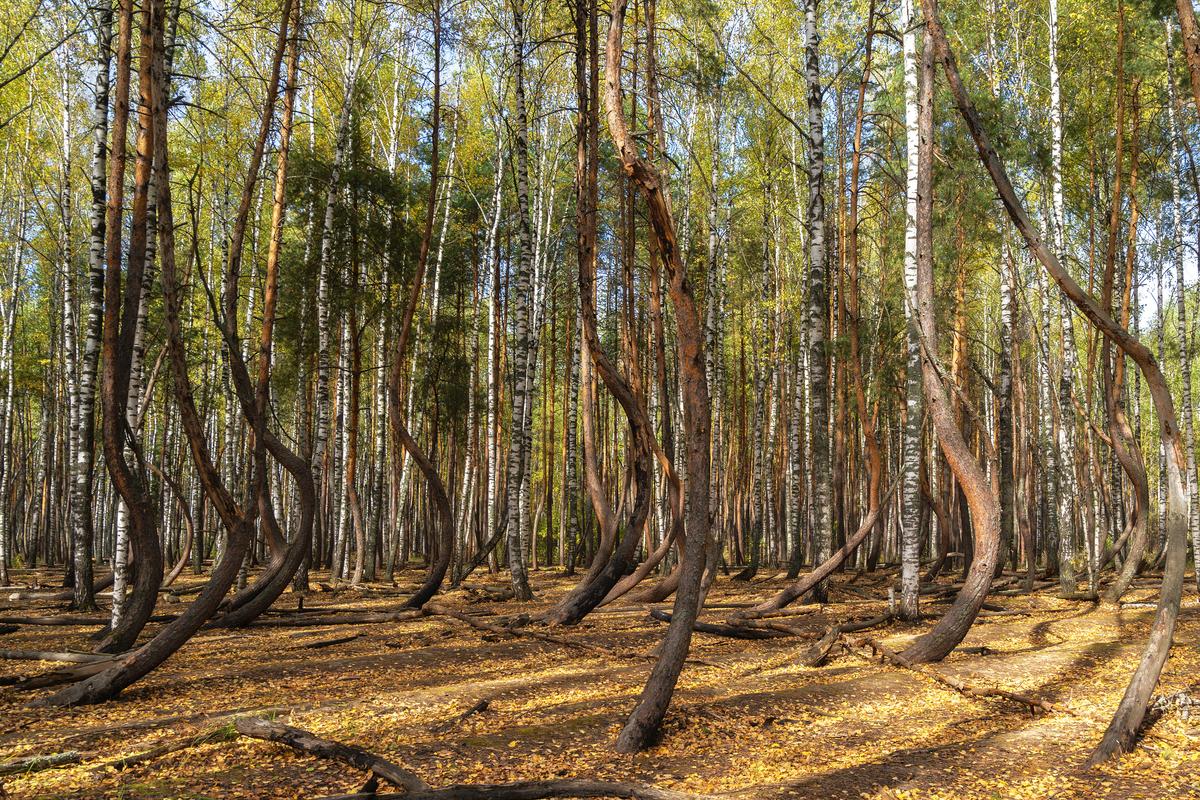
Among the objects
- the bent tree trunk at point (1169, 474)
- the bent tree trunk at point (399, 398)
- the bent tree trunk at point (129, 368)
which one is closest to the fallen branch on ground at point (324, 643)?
the bent tree trunk at point (129, 368)

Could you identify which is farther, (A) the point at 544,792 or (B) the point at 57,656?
(B) the point at 57,656

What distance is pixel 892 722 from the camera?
542 cm

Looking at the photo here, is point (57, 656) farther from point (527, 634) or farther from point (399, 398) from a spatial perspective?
point (399, 398)

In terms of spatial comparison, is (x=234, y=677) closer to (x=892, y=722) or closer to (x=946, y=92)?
(x=892, y=722)

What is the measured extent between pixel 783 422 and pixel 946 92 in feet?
37.5

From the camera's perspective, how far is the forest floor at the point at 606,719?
4.19m

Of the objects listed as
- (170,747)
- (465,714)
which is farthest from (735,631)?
(170,747)

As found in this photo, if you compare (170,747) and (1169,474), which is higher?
(1169,474)

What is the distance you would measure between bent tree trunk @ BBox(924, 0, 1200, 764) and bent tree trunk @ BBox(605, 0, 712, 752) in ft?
6.69

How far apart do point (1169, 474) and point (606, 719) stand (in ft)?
12.8

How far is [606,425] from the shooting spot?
78.7 ft

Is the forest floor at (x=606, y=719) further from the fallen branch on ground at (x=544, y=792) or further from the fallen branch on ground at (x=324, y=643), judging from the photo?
the fallen branch on ground at (x=544, y=792)

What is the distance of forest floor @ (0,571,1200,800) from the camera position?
13.8 feet

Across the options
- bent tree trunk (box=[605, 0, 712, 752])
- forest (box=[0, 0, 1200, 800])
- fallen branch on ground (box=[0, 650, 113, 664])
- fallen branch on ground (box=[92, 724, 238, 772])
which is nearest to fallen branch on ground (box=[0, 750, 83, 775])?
forest (box=[0, 0, 1200, 800])
